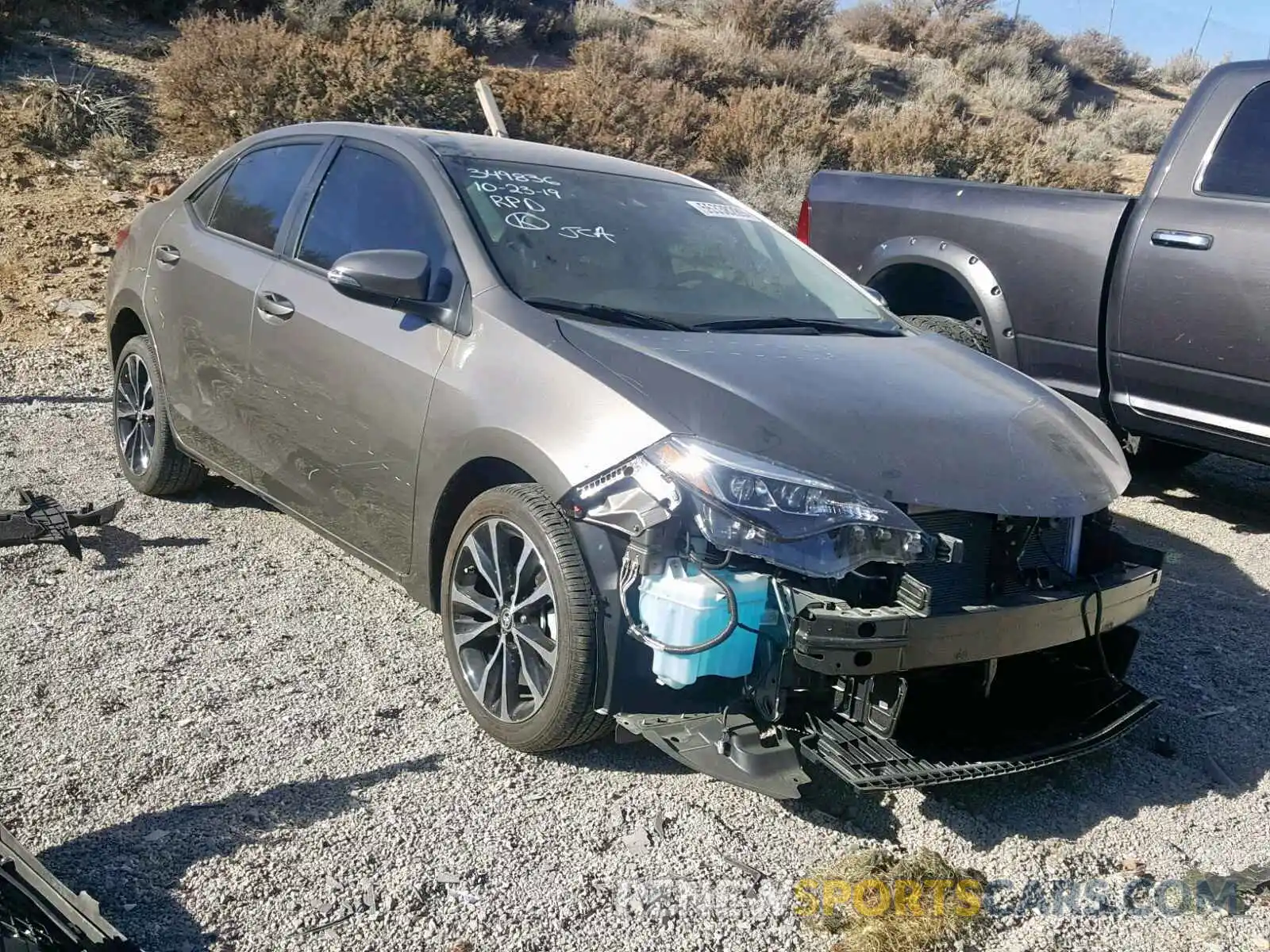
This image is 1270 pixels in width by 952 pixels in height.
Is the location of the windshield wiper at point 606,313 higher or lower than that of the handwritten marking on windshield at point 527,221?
lower

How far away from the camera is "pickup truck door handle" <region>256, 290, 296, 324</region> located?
416 centimetres

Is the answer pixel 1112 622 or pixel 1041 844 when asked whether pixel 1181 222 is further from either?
pixel 1041 844

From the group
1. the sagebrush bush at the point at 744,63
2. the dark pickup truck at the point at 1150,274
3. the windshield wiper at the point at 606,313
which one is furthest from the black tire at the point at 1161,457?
the sagebrush bush at the point at 744,63

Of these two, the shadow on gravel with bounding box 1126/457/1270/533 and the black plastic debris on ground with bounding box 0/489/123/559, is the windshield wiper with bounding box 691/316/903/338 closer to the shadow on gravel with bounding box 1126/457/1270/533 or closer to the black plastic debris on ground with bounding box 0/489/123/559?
the black plastic debris on ground with bounding box 0/489/123/559

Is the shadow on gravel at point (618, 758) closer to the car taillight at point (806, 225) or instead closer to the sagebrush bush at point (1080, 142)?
the car taillight at point (806, 225)

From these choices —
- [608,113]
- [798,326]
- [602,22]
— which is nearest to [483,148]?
[798,326]

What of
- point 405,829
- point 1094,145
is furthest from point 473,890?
point 1094,145

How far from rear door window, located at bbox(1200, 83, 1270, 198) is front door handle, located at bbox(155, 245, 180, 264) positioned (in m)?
4.67

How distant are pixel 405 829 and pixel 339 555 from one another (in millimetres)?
2046

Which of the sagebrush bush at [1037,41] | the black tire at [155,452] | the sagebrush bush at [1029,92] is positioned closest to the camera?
the black tire at [155,452]

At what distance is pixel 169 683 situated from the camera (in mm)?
3684

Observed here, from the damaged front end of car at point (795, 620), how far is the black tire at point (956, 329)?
297 centimetres

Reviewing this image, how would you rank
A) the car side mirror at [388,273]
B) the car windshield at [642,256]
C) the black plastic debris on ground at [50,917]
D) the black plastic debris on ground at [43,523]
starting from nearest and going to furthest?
the black plastic debris on ground at [50,917] → the car side mirror at [388,273] → the car windshield at [642,256] → the black plastic debris on ground at [43,523]

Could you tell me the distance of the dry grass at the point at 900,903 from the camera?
270 cm
